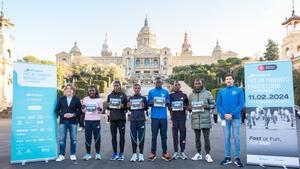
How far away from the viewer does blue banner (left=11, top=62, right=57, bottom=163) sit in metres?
7.40

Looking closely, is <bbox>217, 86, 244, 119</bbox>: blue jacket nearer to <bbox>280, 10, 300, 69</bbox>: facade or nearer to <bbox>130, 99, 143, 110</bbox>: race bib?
<bbox>130, 99, 143, 110</bbox>: race bib

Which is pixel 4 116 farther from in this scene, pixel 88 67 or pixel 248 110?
pixel 88 67

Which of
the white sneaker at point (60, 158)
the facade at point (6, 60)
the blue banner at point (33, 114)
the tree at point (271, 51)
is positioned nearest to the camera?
the blue banner at point (33, 114)

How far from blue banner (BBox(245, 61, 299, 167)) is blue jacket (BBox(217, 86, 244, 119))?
24 cm

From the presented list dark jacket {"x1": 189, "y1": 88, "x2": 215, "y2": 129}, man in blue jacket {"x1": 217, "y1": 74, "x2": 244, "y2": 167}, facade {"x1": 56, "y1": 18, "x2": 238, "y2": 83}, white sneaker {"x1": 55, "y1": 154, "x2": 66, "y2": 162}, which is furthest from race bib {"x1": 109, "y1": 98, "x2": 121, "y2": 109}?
facade {"x1": 56, "y1": 18, "x2": 238, "y2": 83}

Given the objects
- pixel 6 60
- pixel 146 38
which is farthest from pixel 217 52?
pixel 6 60

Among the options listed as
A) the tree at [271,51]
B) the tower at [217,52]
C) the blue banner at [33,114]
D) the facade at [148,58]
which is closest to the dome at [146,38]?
the facade at [148,58]

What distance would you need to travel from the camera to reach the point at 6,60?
42.5m

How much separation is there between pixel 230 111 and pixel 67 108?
4.14 meters

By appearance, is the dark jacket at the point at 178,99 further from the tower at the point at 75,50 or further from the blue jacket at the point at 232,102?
the tower at the point at 75,50

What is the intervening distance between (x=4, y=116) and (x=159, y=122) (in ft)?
81.7

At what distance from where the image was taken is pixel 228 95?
24.0 feet

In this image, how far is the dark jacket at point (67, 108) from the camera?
767cm

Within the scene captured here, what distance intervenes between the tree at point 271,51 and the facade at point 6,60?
48616mm
